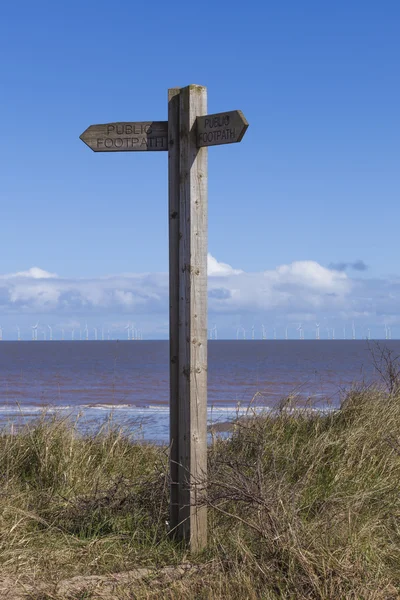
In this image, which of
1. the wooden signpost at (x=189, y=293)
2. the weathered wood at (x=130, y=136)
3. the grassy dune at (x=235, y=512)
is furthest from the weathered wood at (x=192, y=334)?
the weathered wood at (x=130, y=136)

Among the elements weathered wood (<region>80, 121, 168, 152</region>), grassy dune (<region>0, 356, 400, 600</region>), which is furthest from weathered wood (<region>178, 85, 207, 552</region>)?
weathered wood (<region>80, 121, 168, 152</region>)

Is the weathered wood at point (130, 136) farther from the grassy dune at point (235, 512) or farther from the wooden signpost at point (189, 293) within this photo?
the grassy dune at point (235, 512)

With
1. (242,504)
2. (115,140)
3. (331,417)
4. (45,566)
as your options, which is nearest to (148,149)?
(115,140)

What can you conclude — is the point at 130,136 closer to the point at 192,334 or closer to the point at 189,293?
the point at 189,293

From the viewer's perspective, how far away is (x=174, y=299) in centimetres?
577

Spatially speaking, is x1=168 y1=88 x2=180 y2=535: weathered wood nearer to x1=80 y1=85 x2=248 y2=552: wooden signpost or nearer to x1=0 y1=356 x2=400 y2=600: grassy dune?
x1=80 y1=85 x2=248 y2=552: wooden signpost

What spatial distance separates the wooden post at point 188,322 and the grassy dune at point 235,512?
0.62 feet

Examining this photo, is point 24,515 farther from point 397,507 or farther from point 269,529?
point 397,507

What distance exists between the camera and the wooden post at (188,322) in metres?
5.59

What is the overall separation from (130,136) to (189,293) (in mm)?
1437

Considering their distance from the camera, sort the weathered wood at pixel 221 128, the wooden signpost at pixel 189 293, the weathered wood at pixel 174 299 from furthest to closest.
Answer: the weathered wood at pixel 174 299 → the wooden signpost at pixel 189 293 → the weathered wood at pixel 221 128

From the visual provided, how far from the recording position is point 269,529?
4.65 m

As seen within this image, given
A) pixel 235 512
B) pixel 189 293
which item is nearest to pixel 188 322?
pixel 189 293

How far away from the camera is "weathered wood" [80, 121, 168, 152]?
596 cm
